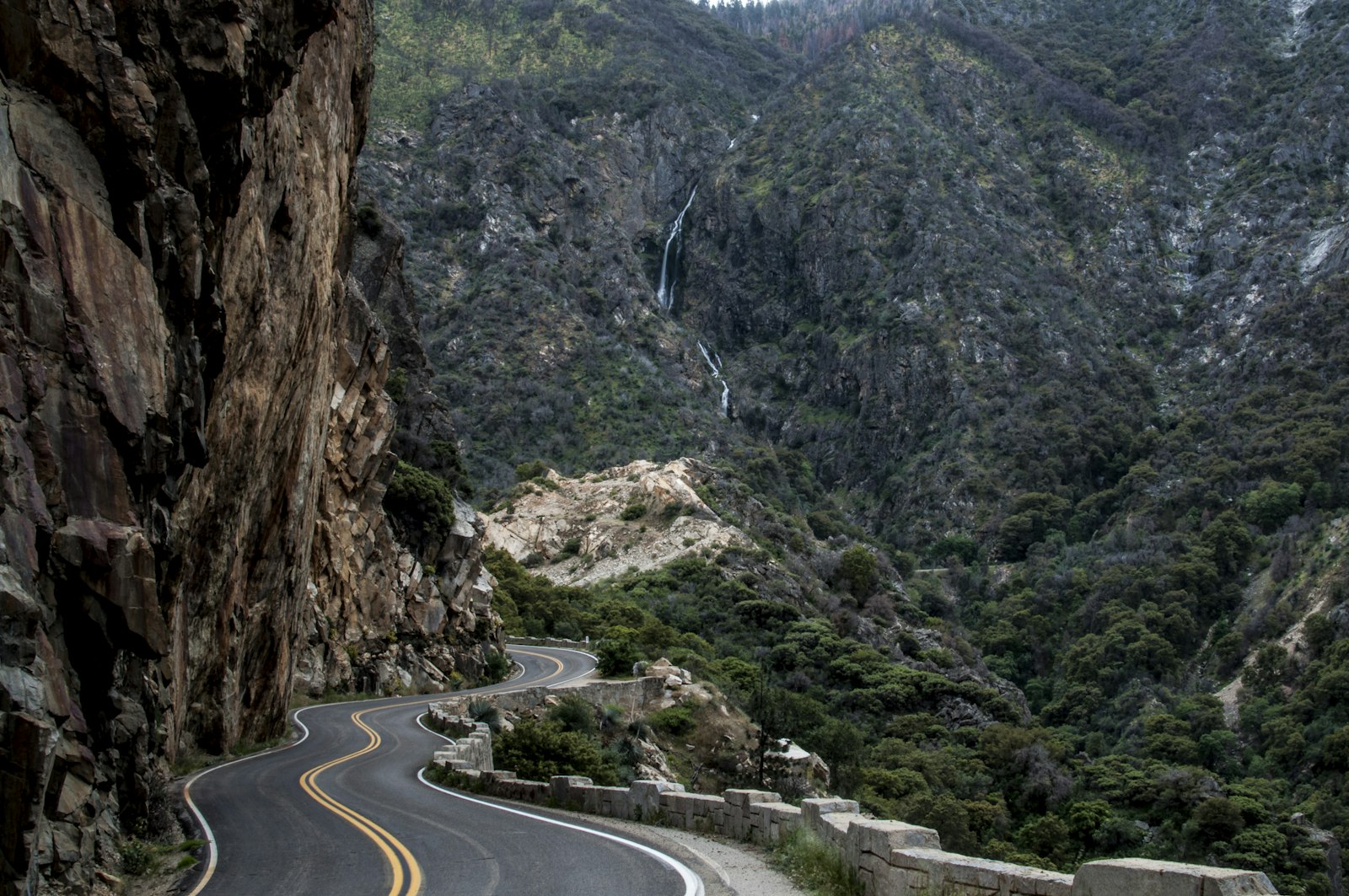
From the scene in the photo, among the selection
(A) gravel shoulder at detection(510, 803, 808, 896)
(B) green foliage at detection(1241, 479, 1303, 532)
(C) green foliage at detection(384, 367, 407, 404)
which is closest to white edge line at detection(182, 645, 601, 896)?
(A) gravel shoulder at detection(510, 803, 808, 896)

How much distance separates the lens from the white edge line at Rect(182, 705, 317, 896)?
36.9 ft

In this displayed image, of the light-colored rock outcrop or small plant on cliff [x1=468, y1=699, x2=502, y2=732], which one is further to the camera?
the light-colored rock outcrop

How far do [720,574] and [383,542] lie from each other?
31685 mm

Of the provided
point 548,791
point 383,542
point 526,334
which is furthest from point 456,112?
point 548,791

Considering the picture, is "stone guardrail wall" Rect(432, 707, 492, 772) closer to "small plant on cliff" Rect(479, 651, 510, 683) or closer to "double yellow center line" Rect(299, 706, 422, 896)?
"double yellow center line" Rect(299, 706, 422, 896)

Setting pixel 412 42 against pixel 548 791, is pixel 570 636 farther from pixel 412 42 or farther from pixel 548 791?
pixel 412 42

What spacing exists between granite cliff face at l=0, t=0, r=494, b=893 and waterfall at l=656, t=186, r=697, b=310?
407ft

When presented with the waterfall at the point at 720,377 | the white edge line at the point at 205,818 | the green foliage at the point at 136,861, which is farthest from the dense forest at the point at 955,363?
the green foliage at the point at 136,861

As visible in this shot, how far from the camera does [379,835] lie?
524 inches

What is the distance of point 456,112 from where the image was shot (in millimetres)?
122062

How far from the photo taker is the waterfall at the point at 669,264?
474 ft

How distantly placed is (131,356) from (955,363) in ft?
382

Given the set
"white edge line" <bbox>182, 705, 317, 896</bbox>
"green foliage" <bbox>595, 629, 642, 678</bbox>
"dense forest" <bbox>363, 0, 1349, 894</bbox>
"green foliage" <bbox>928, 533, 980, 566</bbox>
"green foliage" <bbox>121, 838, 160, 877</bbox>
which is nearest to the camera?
"green foliage" <bbox>121, 838, 160, 877</bbox>

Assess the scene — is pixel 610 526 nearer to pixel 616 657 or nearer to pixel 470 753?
pixel 616 657
